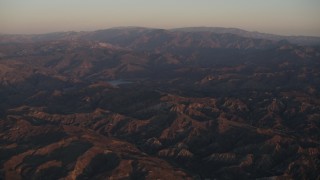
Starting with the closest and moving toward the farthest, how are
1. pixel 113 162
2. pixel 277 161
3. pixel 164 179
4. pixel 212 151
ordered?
pixel 164 179, pixel 113 162, pixel 277 161, pixel 212 151

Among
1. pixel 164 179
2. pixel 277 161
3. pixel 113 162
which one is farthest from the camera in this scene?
pixel 277 161

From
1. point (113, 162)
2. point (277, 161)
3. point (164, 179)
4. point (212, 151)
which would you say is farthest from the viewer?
point (212, 151)

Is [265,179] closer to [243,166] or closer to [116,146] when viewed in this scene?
[243,166]

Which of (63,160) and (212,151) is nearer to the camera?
(63,160)

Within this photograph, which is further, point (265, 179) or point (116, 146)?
point (116, 146)

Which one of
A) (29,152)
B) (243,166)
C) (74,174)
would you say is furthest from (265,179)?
(29,152)

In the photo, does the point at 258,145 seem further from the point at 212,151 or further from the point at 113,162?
the point at 113,162

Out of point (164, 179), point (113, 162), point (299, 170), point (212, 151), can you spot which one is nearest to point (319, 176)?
point (299, 170)

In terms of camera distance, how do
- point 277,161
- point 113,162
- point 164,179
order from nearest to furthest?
point 164,179, point 113,162, point 277,161

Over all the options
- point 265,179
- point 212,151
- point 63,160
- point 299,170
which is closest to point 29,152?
point 63,160
